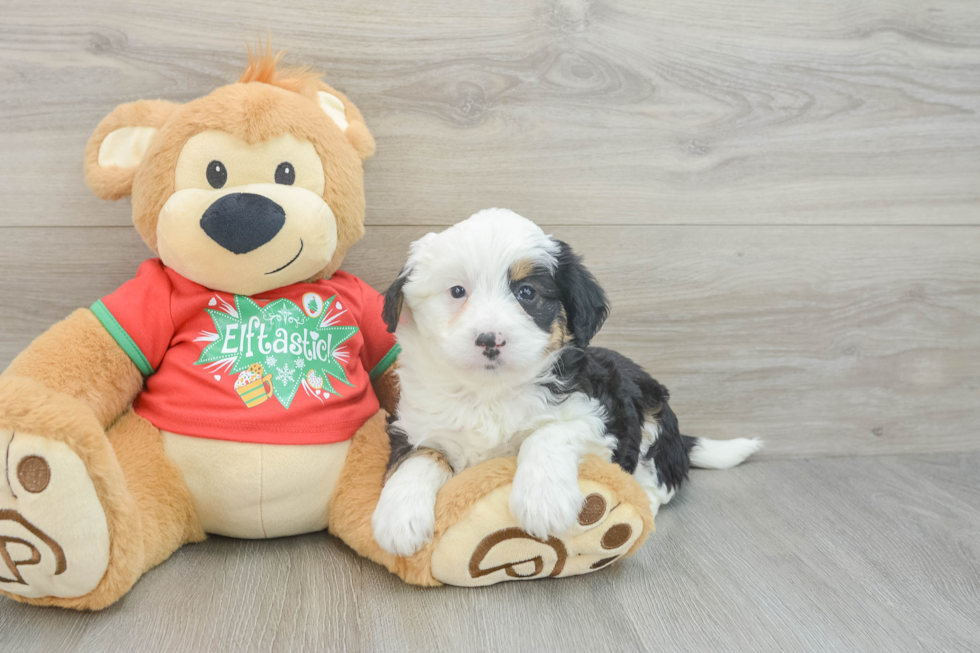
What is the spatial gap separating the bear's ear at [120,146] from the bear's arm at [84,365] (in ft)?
0.88

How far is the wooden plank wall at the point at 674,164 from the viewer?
1652 millimetres

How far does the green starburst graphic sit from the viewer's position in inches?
55.1

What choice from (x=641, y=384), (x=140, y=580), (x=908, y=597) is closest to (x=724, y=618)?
(x=908, y=597)

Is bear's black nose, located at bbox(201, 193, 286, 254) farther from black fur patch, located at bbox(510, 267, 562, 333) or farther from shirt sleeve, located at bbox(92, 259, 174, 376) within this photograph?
black fur patch, located at bbox(510, 267, 562, 333)

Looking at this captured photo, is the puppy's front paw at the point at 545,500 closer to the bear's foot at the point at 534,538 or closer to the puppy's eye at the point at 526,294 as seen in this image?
the bear's foot at the point at 534,538

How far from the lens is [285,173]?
1.40 m

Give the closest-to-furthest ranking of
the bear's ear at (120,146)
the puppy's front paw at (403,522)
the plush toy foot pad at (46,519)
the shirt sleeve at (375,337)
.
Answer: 1. the plush toy foot pad at (46,519)
2. the puppy's front paw at (403,522)
3. the bear's ear at (120,146)
4. the shirt sleeve at (375,337)

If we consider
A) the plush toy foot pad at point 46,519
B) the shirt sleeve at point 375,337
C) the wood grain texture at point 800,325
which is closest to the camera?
the plush toy foot pad at point 46,519

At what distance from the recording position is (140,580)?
1.29 meters

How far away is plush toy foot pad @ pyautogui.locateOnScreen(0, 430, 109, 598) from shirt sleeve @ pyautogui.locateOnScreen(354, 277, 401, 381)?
0.64 meters

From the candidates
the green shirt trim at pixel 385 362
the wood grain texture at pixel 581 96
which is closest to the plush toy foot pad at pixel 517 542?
the green shirt trim at pixel 385 362

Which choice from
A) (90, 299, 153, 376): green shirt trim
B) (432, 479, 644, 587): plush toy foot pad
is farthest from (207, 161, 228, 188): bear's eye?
(432, 479, 644, 587): plush toy foot pad

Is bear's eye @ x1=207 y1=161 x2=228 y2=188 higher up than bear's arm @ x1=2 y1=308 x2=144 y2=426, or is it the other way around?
bear's eye @ x1=207 y1=161 x2=228 y2=188

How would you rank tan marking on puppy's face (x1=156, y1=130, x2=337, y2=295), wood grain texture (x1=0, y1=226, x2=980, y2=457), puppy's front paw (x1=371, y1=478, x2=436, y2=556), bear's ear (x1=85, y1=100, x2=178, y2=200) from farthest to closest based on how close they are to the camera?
→ 1. wood grain texture (x1=0, y1=226, x2=980, y2=457)
2. bear's ear (x1=85, y1=100, x2=178, y2=200)
3. tan marking on puppy's face (x1=156, y1=130, x2=337, y2=295)
4. puppy's front paw (x1=371, y1=478, x2=436, y2=556)
